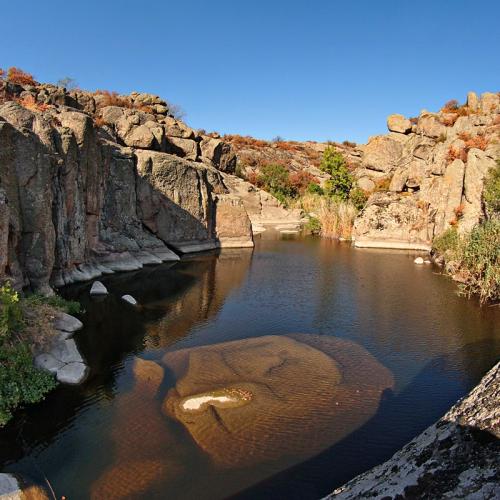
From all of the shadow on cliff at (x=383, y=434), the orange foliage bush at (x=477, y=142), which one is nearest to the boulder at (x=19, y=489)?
the shadow on cliff at (x=383, y=434)

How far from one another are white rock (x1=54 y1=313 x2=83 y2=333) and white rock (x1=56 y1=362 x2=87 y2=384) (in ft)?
10.5

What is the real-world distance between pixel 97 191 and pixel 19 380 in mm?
18793

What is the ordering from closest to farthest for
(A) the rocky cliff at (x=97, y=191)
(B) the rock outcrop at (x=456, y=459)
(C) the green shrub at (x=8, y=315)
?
(B) the rock outcrop at (x=456, y=459)
(C) the green shrub at (x=8, y=315)
(A) the rocky cliff at (x=97, y=191)

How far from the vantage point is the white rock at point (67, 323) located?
53.7 ft

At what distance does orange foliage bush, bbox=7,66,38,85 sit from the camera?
1703 inches

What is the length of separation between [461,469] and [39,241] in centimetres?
1941

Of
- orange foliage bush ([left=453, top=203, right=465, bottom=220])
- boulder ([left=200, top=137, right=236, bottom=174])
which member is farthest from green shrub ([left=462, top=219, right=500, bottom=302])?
boulder ([left=200, top=137, right=236, bottom=174])

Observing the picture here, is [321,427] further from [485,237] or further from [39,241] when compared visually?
[485,237]

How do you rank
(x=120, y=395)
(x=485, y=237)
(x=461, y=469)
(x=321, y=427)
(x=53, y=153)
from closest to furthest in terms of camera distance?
(x=461, y=469), (x=321, y=427), (x=120, y=395), (x=53, y=153), (x=485, y=237)

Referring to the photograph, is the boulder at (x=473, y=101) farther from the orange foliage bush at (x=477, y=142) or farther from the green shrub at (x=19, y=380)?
the green shrub at (x=19, y=380)

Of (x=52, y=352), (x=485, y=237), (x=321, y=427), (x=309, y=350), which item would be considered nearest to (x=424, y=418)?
(x=321, y=427)

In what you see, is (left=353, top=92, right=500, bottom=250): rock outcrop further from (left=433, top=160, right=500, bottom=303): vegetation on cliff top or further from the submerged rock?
the submerged rock

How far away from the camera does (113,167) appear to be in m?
33.2

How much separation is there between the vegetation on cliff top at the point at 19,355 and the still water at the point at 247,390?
41cm
